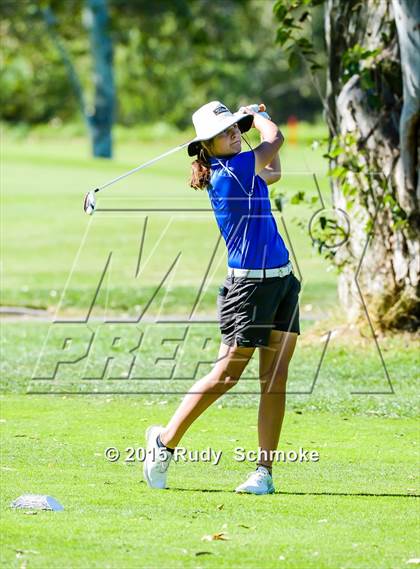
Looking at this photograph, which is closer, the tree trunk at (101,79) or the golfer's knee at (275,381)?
the golfer's knee at (275,381)

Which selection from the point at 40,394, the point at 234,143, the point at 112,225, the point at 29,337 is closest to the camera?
the point at 234,143

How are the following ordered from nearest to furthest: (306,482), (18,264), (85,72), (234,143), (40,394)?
(234,143)
(306,482)
(40,394)
(18,264)
(85,72)

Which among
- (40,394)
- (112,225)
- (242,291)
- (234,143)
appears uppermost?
(234,143)

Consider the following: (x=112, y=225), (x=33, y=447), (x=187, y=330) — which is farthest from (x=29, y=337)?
(x=112, y=225)

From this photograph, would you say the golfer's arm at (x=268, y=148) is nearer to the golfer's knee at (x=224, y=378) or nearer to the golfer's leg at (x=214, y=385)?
the golfer's leg at (x=214, y=385)

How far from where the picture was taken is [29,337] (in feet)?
43.4

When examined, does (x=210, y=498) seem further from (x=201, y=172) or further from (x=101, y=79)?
(x=101, y=79)

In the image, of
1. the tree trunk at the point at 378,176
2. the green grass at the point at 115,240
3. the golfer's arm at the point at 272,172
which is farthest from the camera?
the green grass at the point at 115,240

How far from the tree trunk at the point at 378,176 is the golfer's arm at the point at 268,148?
494 cm

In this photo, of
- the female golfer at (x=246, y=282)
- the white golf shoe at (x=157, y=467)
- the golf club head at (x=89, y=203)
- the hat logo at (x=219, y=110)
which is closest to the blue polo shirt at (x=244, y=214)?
the female golfer at (x=246, y=282)

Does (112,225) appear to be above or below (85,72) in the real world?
above

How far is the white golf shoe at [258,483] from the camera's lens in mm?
6719

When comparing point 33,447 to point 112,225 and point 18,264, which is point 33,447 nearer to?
point 18,264

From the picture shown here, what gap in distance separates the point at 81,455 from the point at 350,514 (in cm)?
204
